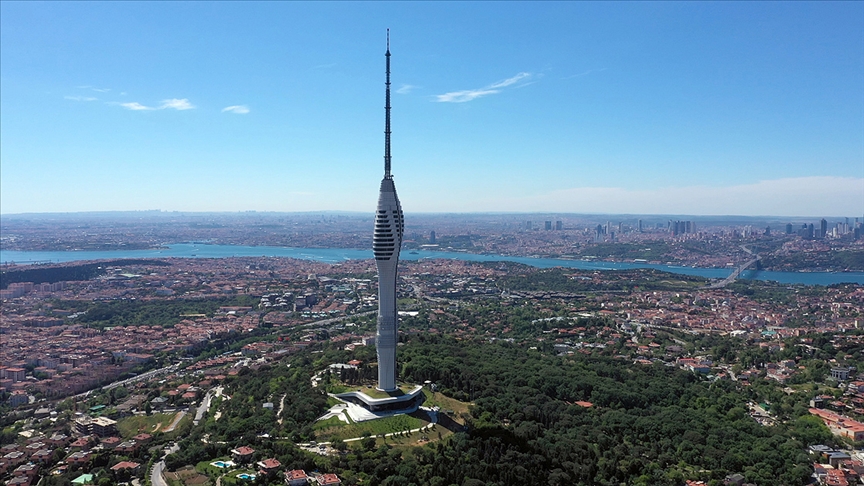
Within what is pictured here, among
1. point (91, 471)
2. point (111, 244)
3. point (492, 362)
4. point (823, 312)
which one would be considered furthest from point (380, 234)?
point (111, 244)

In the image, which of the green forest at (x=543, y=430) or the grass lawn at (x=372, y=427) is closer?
the green forest at (x=543, y=430)

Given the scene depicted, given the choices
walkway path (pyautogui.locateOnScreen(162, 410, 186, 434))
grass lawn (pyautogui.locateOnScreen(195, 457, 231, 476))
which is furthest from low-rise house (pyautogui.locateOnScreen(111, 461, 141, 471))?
walkway path (pyautogui.locateOnScreen(162, 410, 186, 434))

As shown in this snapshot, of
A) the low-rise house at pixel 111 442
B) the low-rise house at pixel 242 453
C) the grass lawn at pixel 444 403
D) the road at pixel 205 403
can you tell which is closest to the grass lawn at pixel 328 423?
the low-rise house at pixel 242 453

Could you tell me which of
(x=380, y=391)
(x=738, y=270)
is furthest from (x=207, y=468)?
(x=738, y=270)

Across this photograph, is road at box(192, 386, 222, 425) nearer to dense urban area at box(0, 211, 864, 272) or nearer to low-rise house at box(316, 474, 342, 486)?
low-rise house at box(316, 474, 342, 486)

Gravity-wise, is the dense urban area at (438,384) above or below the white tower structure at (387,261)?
below

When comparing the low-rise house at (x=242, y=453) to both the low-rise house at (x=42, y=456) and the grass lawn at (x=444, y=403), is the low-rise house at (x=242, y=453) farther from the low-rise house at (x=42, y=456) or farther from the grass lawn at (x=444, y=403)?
the grass lawn at (x=444, y=403)
